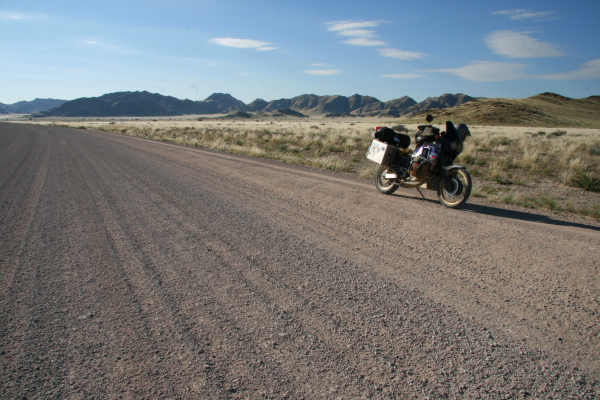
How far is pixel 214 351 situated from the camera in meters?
2.75

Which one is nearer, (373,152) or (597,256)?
(597,256)

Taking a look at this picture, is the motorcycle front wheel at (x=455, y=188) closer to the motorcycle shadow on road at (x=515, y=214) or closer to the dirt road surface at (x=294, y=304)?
the motorcycle shadow on road at (x=515, y=214)

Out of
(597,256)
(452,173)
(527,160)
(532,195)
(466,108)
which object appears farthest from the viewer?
(466,108)

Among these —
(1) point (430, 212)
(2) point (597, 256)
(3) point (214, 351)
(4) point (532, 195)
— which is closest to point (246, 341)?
(3) point (214, 351)

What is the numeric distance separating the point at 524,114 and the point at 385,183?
252ft

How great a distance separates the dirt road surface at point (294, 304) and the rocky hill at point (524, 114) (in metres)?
68.6

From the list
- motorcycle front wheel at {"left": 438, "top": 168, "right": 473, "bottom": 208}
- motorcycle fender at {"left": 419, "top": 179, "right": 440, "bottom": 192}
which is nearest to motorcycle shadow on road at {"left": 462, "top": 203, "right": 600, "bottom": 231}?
motorcycle front wheel at {"left": 438, "top": 168, "right": 473, "bottom": 208}

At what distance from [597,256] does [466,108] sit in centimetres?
8734

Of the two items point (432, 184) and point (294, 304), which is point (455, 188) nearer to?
point (432, 184)

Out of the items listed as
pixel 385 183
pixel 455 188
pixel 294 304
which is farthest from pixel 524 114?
pixel 294 304

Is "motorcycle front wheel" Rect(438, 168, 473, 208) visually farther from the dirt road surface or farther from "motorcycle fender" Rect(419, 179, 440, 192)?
the dirt road surface

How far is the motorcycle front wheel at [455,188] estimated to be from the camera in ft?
23.7

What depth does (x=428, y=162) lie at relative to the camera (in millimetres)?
7918

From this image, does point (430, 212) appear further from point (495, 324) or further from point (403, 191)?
point (495, 324)
